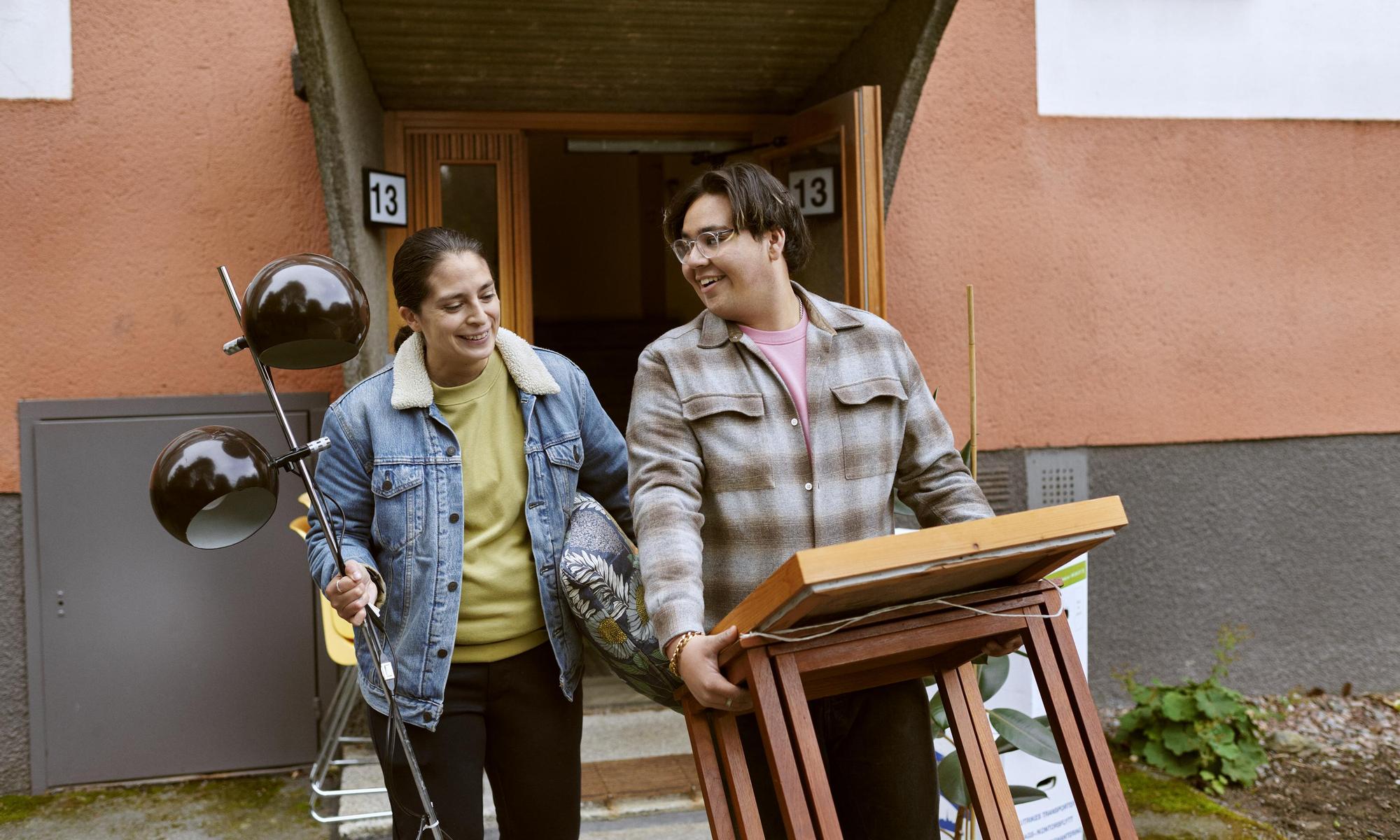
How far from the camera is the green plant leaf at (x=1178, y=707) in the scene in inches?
182

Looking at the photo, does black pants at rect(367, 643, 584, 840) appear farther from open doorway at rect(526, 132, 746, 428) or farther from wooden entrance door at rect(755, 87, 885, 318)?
open doorway at rect(526, 132, 746, 428)

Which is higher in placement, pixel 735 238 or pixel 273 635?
pixel 735 238

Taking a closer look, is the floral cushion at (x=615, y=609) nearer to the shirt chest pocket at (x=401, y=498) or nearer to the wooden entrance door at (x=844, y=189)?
the shirt chest pocket at (x=401, y=498)

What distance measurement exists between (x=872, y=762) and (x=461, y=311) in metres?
1.14

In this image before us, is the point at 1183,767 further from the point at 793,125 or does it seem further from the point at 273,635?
the point at 273,635

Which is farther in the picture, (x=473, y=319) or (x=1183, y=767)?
(x=1183, y=767)

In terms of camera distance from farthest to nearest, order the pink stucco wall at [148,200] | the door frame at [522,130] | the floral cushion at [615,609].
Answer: the door frame at [522,130], the pink stucco wall at [148,200], the floral cushion at [615,609]

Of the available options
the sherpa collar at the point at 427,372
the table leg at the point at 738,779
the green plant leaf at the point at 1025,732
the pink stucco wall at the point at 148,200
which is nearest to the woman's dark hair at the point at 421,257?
the sherpa collar at the point at 427,372

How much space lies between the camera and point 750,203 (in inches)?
78.5

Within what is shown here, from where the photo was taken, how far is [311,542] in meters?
2.28

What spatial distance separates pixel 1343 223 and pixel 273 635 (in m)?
5.06

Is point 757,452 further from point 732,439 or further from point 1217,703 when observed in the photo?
point 1217,703

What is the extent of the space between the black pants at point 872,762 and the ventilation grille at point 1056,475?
316 centimetres

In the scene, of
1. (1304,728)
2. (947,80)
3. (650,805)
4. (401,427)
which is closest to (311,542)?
(401,427)
